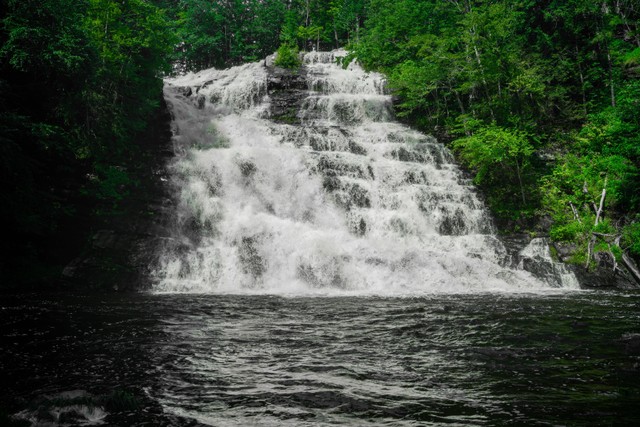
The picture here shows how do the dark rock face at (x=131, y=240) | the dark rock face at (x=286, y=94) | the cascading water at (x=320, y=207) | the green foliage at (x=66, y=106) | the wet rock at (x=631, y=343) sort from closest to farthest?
the wet rock at (x=631, y=343) → the green foliage at (x=66, y=106) → the dark rock face at (x=131, y=240) → the cascading water at (x=320, y=207) → the dark rock face at (x=286, y=94)

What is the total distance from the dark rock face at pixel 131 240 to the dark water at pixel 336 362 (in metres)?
3.98

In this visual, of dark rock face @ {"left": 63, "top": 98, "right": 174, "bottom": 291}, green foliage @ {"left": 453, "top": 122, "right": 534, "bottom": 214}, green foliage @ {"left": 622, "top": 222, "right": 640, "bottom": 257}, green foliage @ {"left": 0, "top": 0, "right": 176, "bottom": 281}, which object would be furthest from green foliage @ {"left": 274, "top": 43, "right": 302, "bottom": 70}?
green foliage @ {"left": 622, "top": 222, "right": 640, "bottom": 257}

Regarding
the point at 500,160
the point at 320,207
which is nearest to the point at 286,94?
the point at 320,207

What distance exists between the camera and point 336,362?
5.54 meters

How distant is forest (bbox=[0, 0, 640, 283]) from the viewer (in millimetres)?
12508

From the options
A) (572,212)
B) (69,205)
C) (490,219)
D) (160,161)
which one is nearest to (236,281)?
(69,205)

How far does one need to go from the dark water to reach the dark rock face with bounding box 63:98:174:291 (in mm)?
3979

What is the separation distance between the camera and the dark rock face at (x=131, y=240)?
13398mm

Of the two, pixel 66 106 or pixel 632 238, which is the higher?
pixel 66 106

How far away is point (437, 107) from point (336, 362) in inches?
888

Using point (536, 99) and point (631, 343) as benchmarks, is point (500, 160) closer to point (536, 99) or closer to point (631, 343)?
point (536, 99)

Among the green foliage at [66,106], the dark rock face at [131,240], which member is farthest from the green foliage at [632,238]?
the green foliage at [66,106]

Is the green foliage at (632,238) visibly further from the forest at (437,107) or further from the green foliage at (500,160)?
the green foliage at (500,160)

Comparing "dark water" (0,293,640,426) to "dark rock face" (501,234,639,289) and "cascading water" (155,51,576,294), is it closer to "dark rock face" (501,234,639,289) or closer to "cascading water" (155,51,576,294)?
"cascading water" (155,51,576,294)
